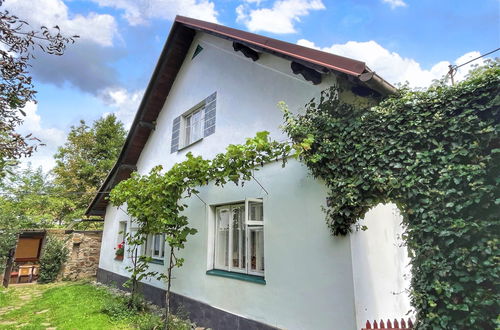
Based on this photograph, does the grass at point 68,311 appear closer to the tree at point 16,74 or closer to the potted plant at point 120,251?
the potted plant at point 120,251

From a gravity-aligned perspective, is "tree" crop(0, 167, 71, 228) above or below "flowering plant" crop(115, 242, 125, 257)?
above

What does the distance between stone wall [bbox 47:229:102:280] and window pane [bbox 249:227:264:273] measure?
38.6ft

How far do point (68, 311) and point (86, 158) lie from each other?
743 inches

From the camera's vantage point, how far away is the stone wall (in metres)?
13.6

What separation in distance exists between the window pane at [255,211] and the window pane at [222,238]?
932 millimetres

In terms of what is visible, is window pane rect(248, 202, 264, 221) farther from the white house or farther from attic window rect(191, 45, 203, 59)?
→ attic window rect(191, 45, 203, 59)

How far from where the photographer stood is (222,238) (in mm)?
6562

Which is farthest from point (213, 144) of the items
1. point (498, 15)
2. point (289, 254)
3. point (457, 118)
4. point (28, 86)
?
point (498, 15)

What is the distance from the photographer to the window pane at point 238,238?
5.94 metres

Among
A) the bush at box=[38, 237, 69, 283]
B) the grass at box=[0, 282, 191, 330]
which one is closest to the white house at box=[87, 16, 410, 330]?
the grass at box=[0, 282, 191, 330]

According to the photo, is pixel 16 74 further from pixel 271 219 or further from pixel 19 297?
pixel 19 297

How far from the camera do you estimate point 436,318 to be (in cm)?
303

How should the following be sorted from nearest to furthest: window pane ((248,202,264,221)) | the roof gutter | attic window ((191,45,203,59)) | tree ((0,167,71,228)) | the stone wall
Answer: the roof gutter, window pane ((248,202,264,221)), attic window ((191,45,203,59)), the stone wall, tree ((0,167,71,228))

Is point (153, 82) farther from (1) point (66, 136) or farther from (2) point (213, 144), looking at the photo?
(1) point (66, 136)
